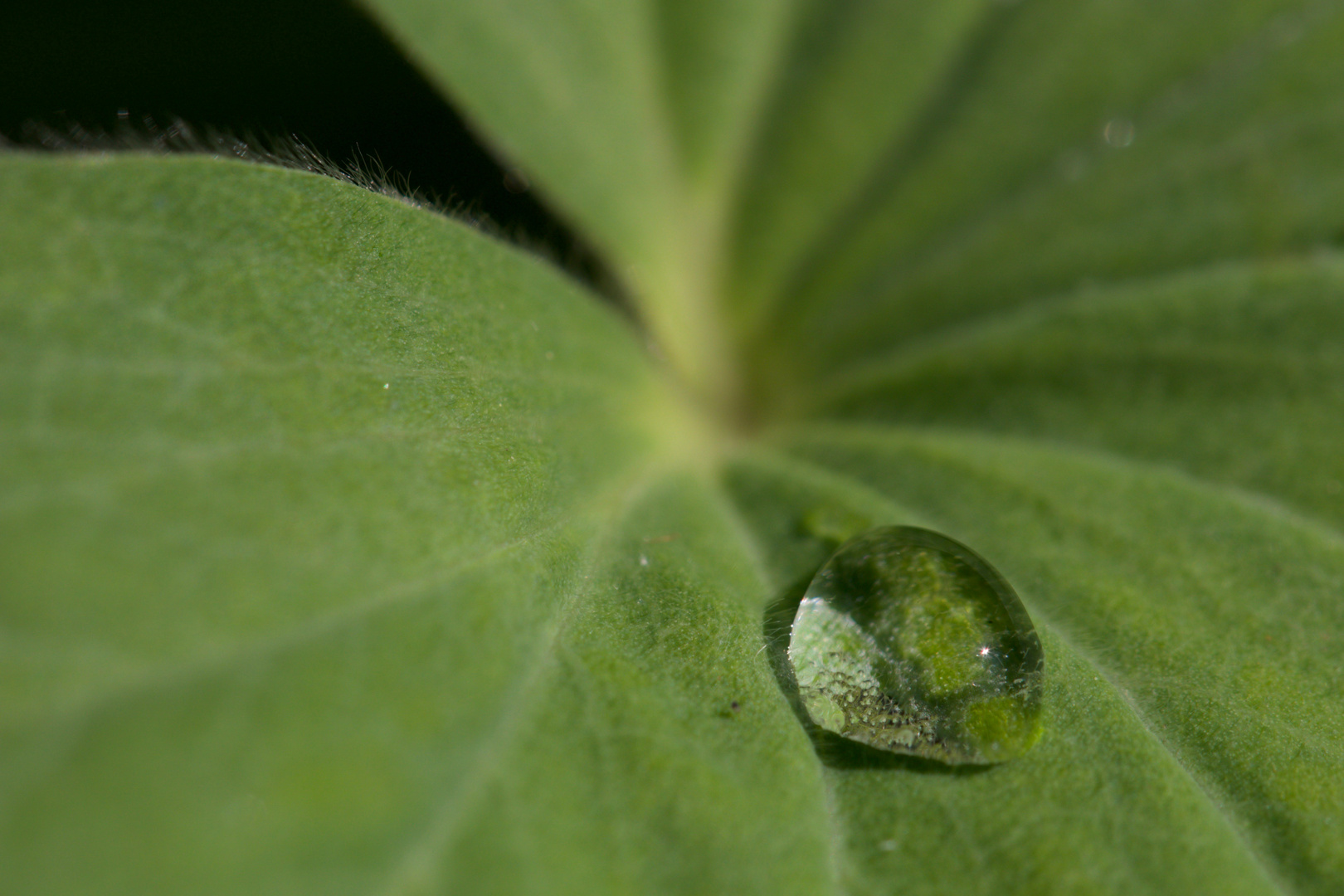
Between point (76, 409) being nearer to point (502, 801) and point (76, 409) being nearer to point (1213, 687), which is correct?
point (502, 801)

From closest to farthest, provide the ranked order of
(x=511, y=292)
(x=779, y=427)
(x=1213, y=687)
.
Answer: (x=1213, y=687), (x=511, y=292), (x=779, y=427)

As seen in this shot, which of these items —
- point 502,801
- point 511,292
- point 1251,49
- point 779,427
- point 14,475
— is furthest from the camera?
point 779,427

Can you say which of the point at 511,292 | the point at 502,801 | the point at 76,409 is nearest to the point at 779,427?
the point at 511,292

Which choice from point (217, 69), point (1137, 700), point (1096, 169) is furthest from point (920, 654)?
point (217, 69)

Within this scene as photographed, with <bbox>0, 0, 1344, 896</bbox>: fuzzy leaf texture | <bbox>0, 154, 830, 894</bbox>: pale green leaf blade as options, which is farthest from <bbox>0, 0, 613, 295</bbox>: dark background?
<bbox>0, 154, 830, 894</bbox>: pale green leaf blade

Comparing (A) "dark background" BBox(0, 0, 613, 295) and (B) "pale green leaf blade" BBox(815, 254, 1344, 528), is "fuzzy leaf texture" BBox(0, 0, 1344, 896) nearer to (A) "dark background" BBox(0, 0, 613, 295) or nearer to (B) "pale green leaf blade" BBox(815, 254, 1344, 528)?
(B) "pale green leaf blade" BBox(815, 254, 1344, 528)

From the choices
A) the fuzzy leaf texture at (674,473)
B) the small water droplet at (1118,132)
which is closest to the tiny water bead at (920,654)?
the fuzzy leaf texture at (674,473)

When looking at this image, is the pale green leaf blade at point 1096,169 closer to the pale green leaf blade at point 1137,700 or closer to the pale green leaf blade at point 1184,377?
the pale green leaf blade at point 1184,377
